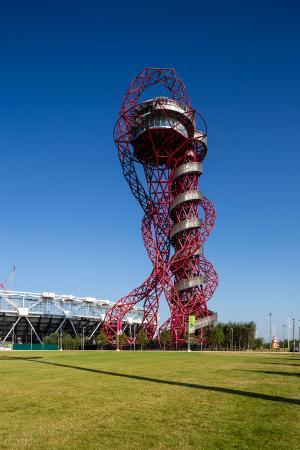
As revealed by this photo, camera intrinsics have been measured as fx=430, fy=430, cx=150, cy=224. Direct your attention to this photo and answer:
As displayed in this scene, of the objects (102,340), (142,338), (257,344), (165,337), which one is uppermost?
(165,337)

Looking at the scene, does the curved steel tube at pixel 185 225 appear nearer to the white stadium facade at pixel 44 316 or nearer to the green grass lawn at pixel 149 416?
the white stadium facade at pixel 44 316

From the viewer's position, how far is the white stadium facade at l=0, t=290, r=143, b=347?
339 feet

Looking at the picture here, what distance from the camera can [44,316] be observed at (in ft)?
355

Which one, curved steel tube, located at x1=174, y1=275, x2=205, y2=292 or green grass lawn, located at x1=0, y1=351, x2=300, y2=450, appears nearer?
green grass lawn, located at x1=0, y1=351, x2=300, y2=450

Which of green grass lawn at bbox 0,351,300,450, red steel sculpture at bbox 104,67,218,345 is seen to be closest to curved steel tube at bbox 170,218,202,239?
red steel sculpture at bbox 104,67,218,345

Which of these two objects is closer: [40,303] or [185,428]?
[185,428]

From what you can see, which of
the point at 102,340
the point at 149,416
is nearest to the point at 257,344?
the point at 102,340

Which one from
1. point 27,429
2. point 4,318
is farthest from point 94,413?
point 4,318

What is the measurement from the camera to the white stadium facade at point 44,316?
339 feet

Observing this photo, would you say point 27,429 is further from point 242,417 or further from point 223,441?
point 242,417

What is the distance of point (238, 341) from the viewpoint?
10625cm

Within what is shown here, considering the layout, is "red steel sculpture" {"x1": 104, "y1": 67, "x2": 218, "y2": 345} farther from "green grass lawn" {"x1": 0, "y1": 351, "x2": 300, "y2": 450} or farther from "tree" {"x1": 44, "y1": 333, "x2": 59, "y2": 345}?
"green grass lawn" {"x1": 0, "y1": 351, "x2": 300, "y2": 450}

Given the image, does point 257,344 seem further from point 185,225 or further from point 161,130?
Result: point 161,130

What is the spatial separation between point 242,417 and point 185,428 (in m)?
1.87
